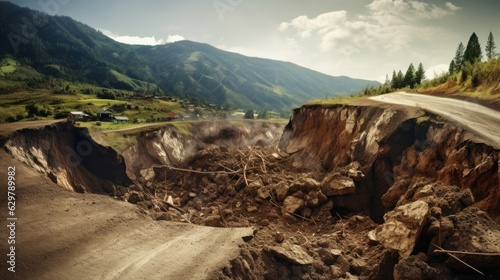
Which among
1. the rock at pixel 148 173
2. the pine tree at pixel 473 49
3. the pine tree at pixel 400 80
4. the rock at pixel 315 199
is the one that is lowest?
the rock at pixel 148 173

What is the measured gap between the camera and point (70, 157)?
1569 centimetres

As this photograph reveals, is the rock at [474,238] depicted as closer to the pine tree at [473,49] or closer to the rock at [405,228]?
the rock at [405,228]

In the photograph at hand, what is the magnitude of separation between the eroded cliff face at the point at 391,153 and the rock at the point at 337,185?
0.36 meters

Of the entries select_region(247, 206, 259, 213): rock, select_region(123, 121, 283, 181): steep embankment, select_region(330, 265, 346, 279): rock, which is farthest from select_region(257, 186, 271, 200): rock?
select_region(123, 121, 283, 181): steep embankment

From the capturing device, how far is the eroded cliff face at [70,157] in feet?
38.1

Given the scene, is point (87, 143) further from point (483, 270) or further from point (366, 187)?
point (483, 270)

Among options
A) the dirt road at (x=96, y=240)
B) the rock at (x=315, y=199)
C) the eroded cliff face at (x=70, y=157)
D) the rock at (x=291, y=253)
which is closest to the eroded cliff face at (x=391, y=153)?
the rock at (x=315, y=199)

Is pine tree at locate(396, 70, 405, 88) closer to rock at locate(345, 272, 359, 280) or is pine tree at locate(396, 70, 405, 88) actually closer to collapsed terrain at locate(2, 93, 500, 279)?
collapsed terrain at locate(2, 93, 500, 279)

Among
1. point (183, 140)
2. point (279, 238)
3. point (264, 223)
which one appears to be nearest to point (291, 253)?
point (279, 238)

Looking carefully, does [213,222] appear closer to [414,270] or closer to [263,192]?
[263,192]

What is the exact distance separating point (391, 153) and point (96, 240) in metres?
12.7

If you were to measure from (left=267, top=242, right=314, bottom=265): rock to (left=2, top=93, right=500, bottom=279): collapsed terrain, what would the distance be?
49mm

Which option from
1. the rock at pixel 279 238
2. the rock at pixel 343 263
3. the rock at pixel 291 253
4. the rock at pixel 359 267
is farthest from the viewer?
the rock at pixel 279 238

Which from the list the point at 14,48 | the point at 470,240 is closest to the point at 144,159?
the point at 470,240
